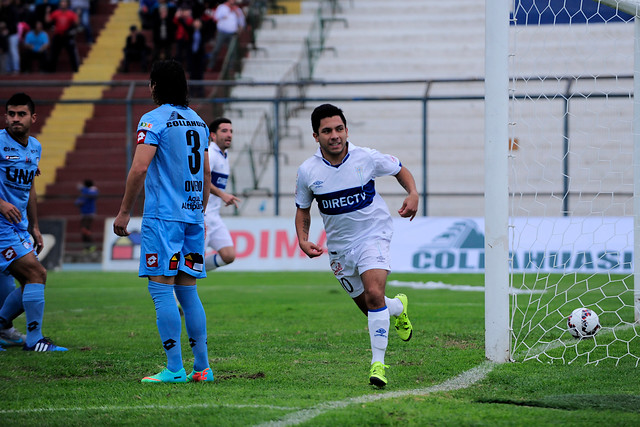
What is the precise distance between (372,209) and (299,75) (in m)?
17.1

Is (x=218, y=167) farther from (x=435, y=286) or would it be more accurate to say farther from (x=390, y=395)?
(x=390, y=395)

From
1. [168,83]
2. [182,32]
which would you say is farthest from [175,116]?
[182,32]

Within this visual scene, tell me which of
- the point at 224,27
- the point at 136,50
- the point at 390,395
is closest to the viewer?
the point at 390,395

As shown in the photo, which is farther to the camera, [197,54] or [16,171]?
[197,54]

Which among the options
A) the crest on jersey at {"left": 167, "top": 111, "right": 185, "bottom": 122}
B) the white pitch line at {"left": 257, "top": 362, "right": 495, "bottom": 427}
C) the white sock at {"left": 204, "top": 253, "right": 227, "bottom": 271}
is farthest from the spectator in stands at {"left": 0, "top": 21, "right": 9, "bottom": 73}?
the white pitch line at {"left": 257, "top": 362, "right": 495, "bottom": 427}

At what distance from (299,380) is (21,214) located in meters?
3.31

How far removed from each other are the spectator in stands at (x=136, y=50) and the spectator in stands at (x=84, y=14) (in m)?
2.84

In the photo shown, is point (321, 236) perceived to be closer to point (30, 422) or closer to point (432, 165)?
point (432, 165)

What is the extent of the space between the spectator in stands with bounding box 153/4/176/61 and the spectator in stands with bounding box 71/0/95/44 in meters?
3.72

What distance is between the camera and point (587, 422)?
4.19 meters

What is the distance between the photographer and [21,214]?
7.28 meters

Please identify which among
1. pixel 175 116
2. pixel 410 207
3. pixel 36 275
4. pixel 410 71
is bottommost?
pixel 36 275

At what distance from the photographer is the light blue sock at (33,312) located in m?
7.13

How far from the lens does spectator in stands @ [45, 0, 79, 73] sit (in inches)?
943
